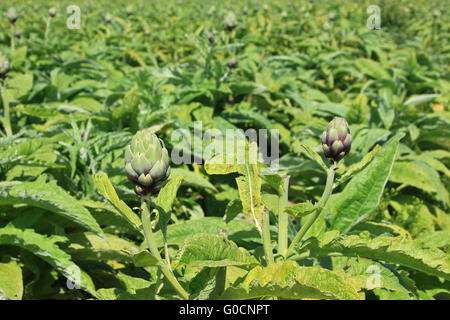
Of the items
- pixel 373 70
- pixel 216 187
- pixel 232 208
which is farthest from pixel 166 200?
pixel 373 70

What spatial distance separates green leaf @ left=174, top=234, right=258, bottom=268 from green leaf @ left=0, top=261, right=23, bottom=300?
98 centimetres

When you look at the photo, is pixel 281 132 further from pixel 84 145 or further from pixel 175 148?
pixel 84 145

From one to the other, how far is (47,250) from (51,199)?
227 mm

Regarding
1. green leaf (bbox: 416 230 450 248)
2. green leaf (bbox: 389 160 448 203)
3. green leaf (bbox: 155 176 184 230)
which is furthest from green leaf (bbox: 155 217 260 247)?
green leaf (bbox: 389 160 448 203)

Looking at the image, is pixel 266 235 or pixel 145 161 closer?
pixel 145 161

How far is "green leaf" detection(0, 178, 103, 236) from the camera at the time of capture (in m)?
1.70

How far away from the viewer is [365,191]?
1.98 metres

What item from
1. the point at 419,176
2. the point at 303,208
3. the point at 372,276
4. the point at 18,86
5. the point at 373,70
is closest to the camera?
the point at 303,208

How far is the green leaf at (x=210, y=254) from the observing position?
1.24 m

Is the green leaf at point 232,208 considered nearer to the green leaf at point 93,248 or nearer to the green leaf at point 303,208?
the green leaf at point 303,208

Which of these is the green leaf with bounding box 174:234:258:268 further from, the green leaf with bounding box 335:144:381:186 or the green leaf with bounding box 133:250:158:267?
the green leaf with bounding box 335:144:381:186

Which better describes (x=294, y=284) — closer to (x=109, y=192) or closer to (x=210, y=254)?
(x=210, y=254)

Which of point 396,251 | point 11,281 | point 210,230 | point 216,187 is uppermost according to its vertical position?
point 216,187
